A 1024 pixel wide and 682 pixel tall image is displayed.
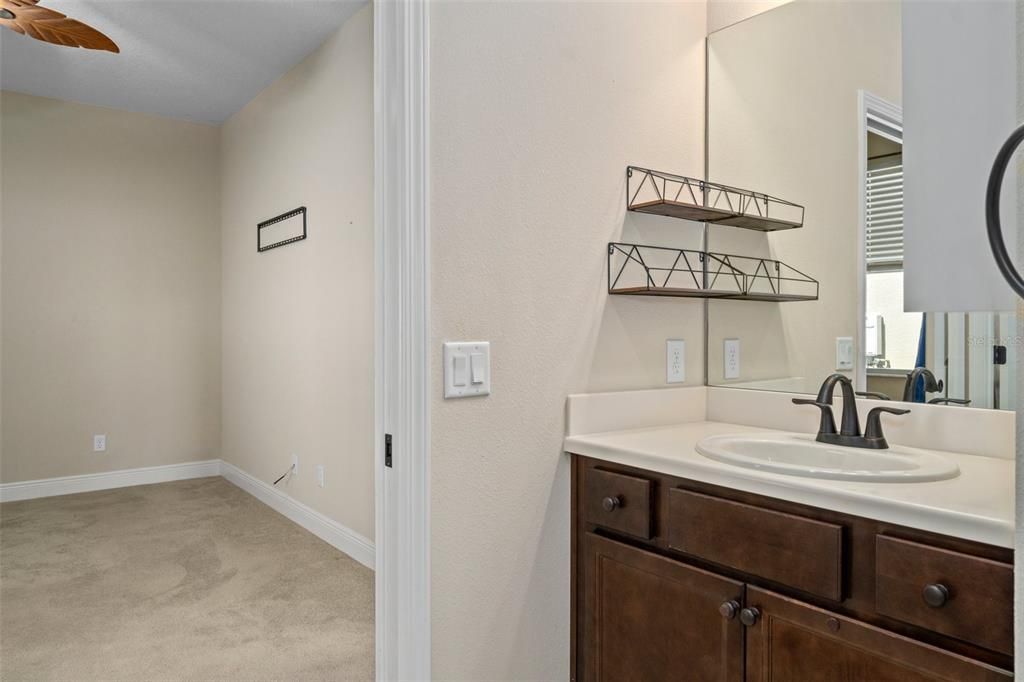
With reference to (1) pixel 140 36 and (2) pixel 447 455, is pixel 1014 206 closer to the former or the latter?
(2) pixel 447 455

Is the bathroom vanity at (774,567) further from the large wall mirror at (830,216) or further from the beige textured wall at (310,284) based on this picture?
the beige textured wall at (310,284)

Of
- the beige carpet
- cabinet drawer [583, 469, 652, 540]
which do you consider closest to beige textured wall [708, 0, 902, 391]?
cabinet drawer [583, 469, 652, 540]

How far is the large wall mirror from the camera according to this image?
4.82 ft

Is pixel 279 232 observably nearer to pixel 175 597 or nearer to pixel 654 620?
pixel 175 597

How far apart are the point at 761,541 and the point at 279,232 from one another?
3439 millimetres

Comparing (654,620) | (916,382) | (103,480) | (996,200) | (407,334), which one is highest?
(996,200)

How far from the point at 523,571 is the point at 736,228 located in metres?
1.10

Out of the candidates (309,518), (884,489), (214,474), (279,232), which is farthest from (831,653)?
(214,474)

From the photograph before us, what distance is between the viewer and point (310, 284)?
3.63 m

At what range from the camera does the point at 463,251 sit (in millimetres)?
1395

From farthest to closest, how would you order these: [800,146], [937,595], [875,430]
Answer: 1. [800,146]
2. [875,430]
3. [937,595]

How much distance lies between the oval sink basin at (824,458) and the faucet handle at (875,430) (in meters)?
0.02

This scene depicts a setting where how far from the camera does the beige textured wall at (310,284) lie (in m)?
3.16

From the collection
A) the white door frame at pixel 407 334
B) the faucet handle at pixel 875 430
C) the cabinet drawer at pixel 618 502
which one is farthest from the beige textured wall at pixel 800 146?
the white door frame at pixel 407 334
